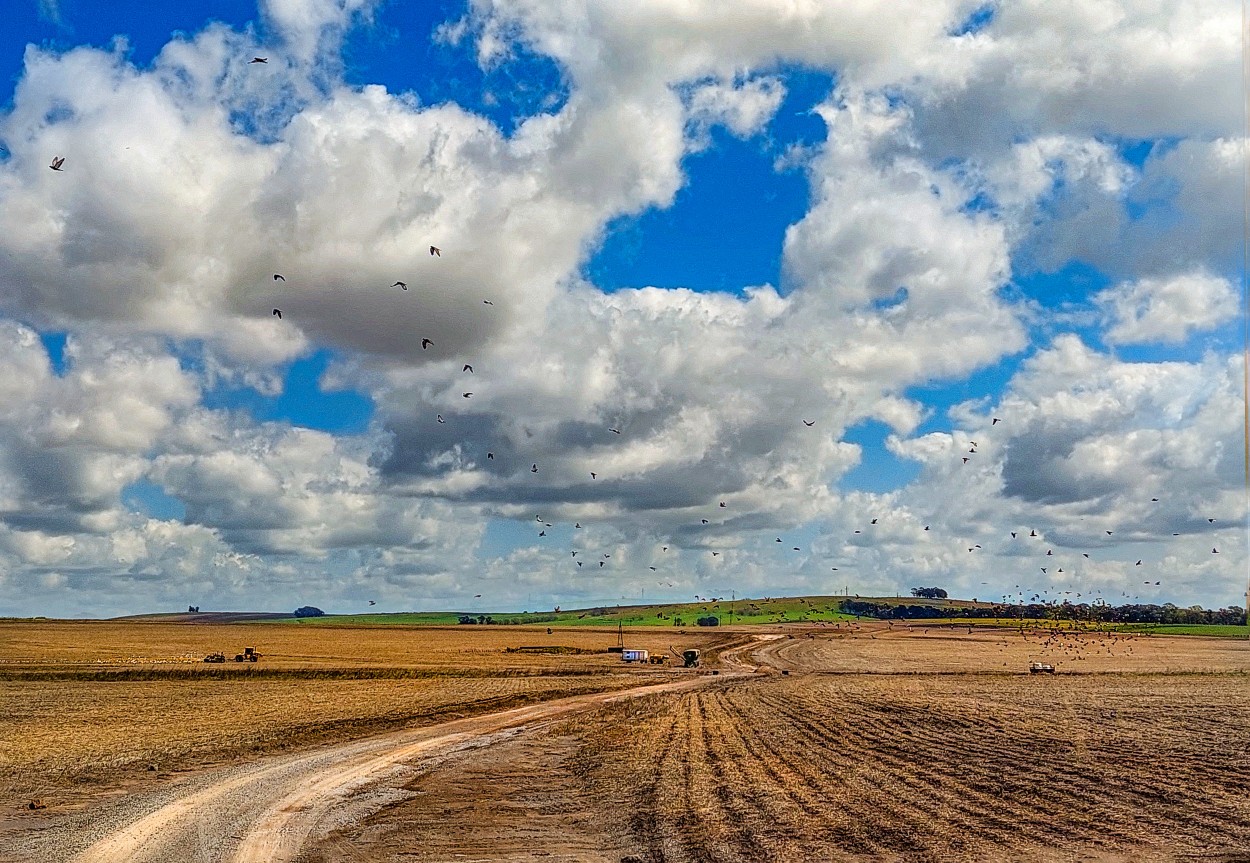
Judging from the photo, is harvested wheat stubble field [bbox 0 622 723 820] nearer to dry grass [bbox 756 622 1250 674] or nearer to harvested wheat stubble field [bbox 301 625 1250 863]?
harvested wheat stubble field [bbox 301 625 1250 863]

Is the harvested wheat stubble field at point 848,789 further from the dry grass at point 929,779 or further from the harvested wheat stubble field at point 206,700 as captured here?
the harvested wheat stubble field at point 206,700

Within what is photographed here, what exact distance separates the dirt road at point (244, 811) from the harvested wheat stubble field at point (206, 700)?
2814 millimetres

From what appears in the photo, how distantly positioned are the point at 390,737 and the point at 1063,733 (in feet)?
99.0

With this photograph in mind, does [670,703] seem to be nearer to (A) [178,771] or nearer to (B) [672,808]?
(A) [178,771]

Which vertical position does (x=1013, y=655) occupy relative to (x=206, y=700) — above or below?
below

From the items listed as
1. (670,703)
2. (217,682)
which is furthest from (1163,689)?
(217,682)

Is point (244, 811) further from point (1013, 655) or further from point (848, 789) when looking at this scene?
point (1013, 655)

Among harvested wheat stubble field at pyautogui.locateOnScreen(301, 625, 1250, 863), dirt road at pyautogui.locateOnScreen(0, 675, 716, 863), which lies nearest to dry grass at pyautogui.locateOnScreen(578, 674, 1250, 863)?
harvested wheat stubble field at pyautogui.locateOnScreen(301, 625, 1250, 863)

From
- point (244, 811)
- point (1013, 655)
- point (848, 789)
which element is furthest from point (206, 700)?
point (1013, 655)

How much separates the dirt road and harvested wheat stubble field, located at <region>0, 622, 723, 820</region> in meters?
2.81

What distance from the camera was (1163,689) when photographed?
75125 mm

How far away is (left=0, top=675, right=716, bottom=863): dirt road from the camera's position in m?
23.0

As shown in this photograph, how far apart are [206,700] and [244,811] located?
150 ft

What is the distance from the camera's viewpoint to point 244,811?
2798cm
